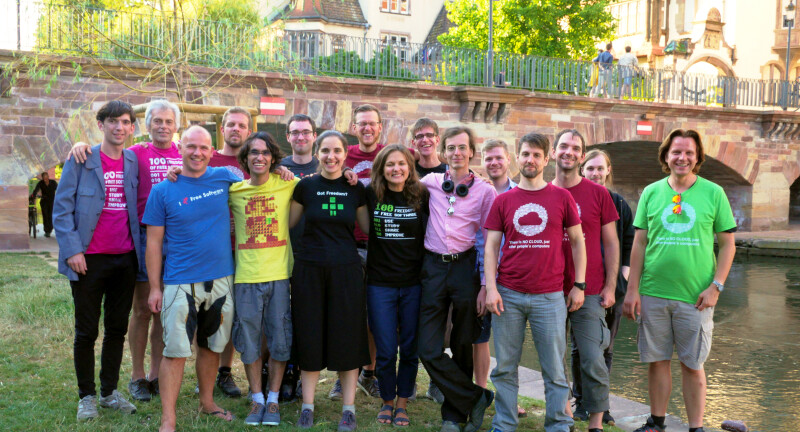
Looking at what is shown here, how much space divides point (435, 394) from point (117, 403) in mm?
1926

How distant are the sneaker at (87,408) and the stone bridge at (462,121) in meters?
6.35

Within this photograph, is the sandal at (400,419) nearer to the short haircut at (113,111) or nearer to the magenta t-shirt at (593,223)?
the magenta t-shirt at (593,223)

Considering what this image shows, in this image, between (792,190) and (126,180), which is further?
(792,190)

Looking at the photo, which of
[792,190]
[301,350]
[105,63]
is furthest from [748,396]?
[792,190]

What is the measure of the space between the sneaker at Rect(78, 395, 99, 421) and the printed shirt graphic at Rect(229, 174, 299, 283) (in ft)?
3.56

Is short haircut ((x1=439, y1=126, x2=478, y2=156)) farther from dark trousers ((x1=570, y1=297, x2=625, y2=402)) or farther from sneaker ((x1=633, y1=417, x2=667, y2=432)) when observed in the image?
sneaker ((x1=633, y1=417, x2=667, y2=432))

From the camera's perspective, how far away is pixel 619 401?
5.23m

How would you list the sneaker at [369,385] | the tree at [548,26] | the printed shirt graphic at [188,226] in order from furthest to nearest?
the tree at [548,26], the sneaker at [369,385], the printed shirt graphic at [188,226]

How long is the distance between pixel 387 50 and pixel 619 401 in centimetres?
1234

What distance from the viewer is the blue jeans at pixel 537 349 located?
4047 millimetres

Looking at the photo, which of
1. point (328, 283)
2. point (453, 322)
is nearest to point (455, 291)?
point (453, 322)

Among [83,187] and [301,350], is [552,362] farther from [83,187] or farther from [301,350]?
[83,187]

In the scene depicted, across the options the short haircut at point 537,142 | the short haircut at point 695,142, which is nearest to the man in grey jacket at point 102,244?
the short haircut at point 537,142

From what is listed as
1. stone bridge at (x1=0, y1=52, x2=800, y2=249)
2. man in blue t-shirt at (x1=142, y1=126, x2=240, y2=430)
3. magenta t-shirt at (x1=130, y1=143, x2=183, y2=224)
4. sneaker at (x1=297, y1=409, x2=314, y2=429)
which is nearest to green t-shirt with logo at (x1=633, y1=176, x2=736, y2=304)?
sneaker at (x1=297, y1=409, x2=314, y2=429)
